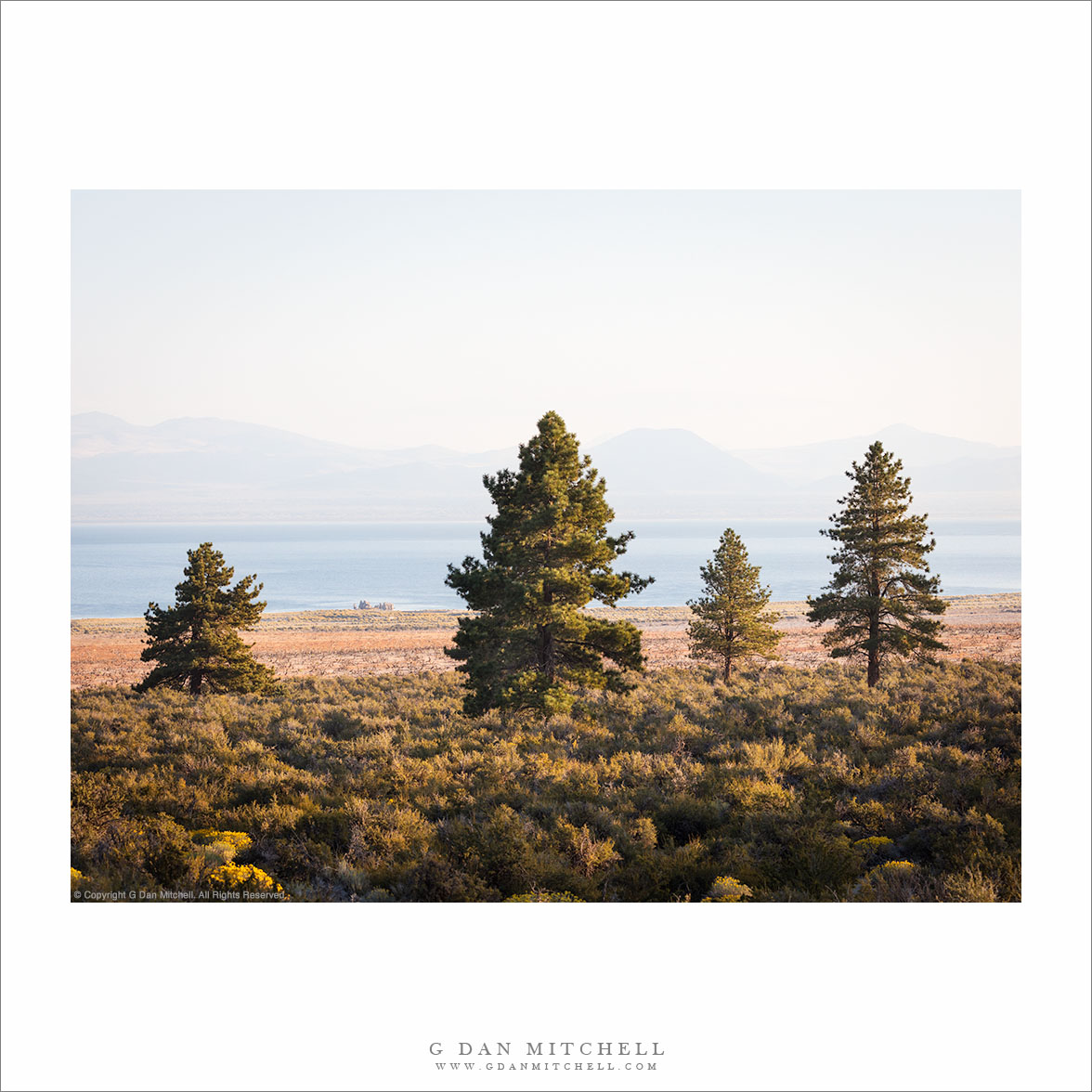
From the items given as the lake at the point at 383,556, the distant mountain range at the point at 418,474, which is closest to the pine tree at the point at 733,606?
the lake at the point at 383,556

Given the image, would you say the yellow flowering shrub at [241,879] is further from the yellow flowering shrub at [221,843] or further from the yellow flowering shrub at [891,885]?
the yellow flowering shrub at [891,885]

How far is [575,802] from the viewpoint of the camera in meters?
8.63

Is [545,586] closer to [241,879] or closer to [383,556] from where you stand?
[241,879]

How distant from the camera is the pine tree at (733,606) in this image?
16250 mm

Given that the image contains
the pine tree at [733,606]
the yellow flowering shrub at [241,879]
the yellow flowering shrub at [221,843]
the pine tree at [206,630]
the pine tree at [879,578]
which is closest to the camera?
the yellow flowering shrub at [241,879]

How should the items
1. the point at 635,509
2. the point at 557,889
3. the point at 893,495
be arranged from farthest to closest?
the point at 635,509
the point at 893,495
the point at 557,889

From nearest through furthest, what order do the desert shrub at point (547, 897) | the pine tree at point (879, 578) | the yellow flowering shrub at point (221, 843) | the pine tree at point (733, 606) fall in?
1. the desert shrub at point (547, 897)
2. the yellow flowering shrub at point (221, 843)
3. the pine tree at point (879, 578)
4. the pine tree at point (733, 606)

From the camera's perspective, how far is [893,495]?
13.6 m

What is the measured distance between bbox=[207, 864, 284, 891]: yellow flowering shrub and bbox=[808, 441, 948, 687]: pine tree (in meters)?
11.4

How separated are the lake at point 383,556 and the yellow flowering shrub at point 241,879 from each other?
3.89 metres

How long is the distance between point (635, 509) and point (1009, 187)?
27.4 feet

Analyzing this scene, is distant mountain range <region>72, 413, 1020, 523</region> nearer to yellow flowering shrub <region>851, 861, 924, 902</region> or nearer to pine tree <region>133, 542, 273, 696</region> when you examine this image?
pine tree <region>133, 542, 273, 696</region>
